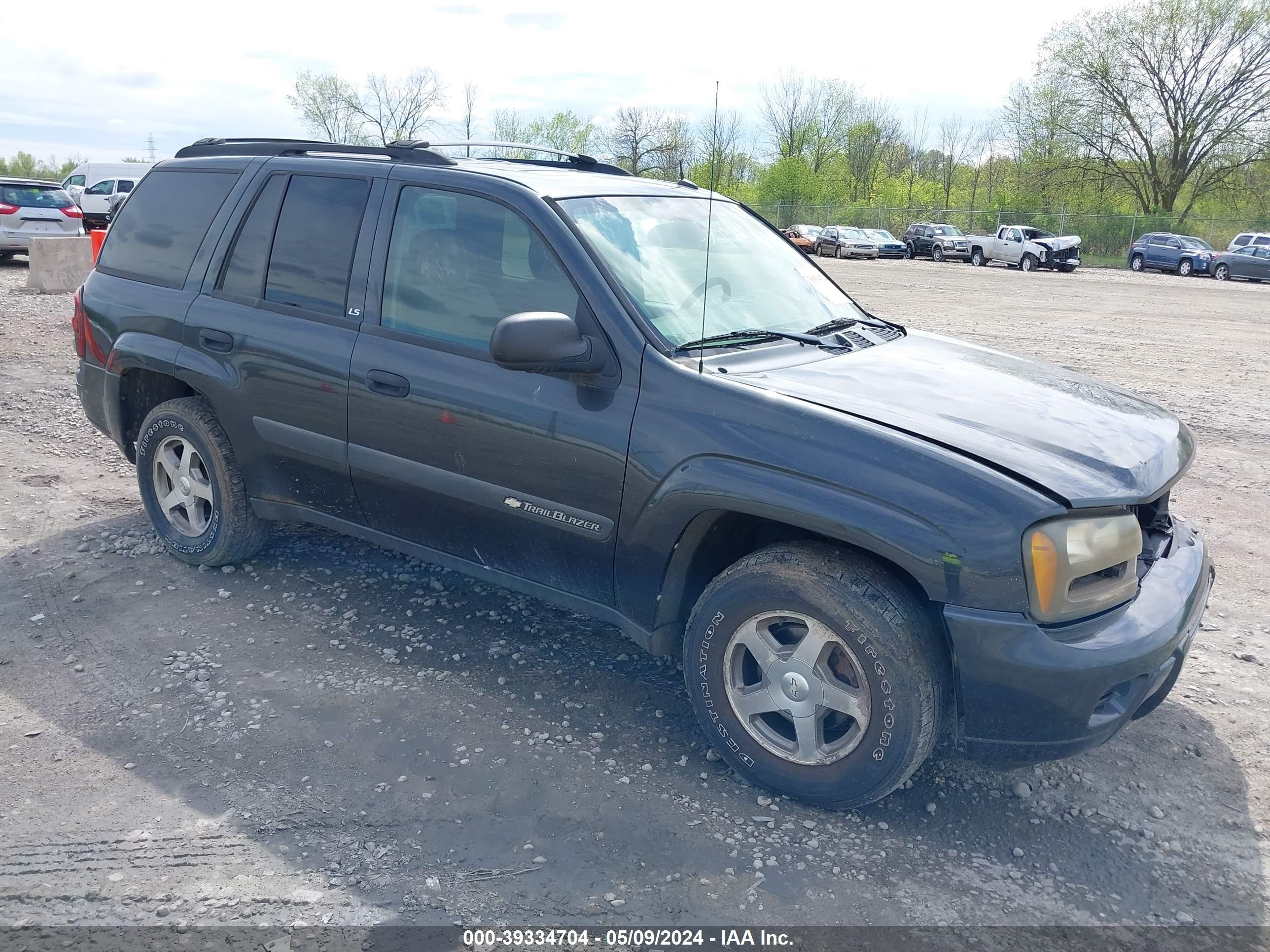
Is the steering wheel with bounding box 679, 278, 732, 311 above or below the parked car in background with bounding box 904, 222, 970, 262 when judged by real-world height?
below

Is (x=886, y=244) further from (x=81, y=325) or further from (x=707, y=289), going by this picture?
(x=707, y=289)

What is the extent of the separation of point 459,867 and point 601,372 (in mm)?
1560

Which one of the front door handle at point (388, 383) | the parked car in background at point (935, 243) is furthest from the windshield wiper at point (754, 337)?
the parked car in background at point (935, 243)

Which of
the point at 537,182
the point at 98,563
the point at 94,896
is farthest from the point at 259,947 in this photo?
the point at 98,563

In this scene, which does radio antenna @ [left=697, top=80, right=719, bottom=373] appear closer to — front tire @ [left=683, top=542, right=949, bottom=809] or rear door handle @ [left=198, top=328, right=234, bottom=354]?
front tire @ [left=683, top=542, right=949, bottom=809]

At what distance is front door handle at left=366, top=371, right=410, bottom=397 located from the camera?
12.2 ft

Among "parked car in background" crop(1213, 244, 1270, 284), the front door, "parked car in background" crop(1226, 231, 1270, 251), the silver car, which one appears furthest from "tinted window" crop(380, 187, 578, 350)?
"parked car in background" crop(1226, 231, 1270, 251)

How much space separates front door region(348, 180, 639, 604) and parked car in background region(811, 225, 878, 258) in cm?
3849

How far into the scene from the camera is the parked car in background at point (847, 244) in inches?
1585

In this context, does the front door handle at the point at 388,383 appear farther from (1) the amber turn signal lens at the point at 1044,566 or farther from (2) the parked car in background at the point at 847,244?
(2) the parked car in background at the point at 847,244

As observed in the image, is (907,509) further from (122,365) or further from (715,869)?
(122,365)

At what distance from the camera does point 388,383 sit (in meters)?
3.76

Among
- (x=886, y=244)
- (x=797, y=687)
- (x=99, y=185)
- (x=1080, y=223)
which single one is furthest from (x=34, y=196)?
(x=1080, y=223)

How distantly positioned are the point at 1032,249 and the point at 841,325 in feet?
120
